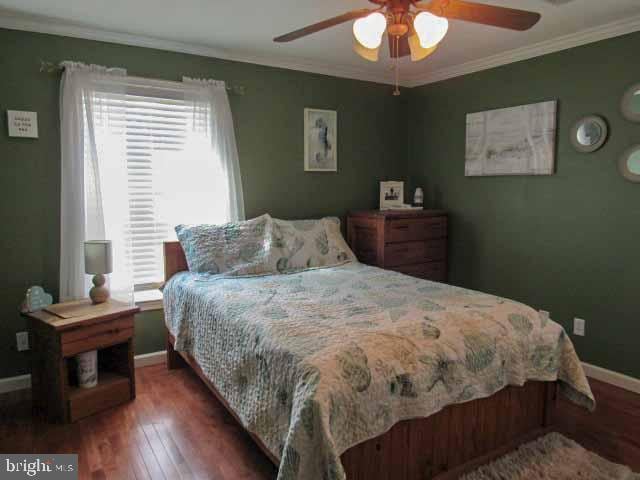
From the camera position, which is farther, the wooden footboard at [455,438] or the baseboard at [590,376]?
the baseboard at [590,376]

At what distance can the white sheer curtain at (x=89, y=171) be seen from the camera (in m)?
2.85

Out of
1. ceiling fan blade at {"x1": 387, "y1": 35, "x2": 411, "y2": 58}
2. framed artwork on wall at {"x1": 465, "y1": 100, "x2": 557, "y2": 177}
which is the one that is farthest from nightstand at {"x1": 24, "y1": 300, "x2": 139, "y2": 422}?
framed artwork on wall at {"x1": 465, "y1": 100, "x2": 557, "y2": 177}

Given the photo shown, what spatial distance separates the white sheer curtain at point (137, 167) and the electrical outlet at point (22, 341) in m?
0.36

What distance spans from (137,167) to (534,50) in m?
3.01

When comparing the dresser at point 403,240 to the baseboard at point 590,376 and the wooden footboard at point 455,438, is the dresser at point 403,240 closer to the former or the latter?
the baseboard at point 590,376

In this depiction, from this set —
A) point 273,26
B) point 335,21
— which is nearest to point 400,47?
point 335,21

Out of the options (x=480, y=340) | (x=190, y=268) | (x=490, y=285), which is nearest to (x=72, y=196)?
(x=190, y=268)

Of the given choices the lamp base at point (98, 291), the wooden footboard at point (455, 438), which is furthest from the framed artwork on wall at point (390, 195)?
the lamp base at point (98, 291)

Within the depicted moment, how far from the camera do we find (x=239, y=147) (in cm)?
354

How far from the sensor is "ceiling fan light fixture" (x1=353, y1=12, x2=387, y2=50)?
175 centimetres

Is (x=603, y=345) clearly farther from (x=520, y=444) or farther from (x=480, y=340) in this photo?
(x=480, y=340)

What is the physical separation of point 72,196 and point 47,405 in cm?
127

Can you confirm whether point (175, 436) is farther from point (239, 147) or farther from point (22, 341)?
point (239, 147)

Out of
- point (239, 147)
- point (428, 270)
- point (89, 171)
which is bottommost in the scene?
point (428, 270)
